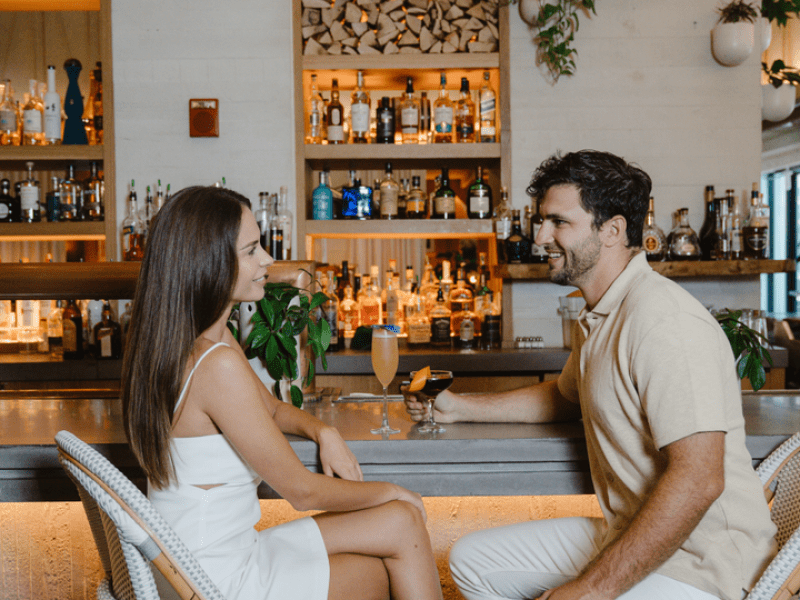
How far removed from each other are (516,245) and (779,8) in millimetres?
1665

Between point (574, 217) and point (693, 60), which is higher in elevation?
point (693, 60)

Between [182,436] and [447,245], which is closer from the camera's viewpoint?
[182,436]

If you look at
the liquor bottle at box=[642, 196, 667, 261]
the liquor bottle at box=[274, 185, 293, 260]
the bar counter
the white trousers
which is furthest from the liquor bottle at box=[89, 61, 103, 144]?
the white trousers

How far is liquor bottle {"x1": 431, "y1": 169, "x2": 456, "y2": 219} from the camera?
2.93 meters

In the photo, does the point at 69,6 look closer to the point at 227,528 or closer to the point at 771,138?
the point at 227,528

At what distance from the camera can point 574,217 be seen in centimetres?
121

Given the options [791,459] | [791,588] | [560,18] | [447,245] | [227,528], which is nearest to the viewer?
[791,588]

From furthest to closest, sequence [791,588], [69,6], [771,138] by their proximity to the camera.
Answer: [771,138]
[69,6]
[791,588]

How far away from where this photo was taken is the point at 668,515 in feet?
3.08

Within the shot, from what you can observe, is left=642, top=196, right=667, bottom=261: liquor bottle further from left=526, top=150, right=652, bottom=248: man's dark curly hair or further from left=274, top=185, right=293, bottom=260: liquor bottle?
left=526, top=150, right=652, bottom=248: man's dark curly hair

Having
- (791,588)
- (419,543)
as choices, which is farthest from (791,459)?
(419,543)

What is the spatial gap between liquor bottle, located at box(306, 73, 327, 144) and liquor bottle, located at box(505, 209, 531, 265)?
97 centimetres

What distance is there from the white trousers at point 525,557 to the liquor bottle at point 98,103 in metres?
2.71

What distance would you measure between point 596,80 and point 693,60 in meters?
0.45
